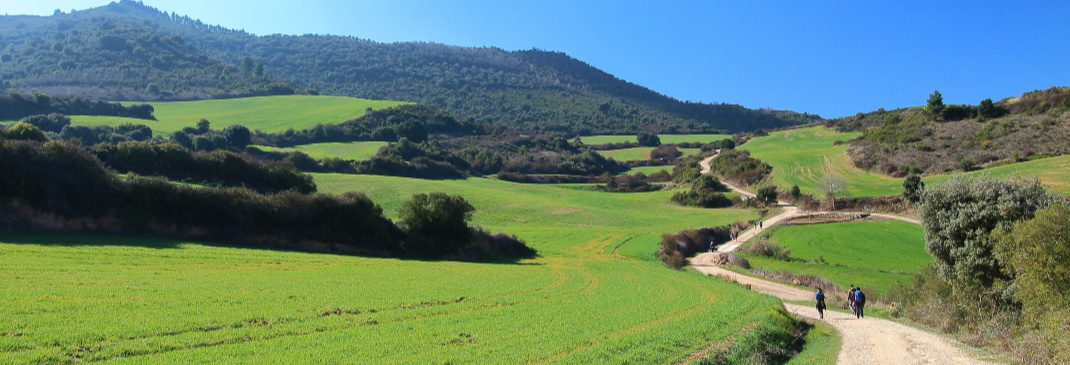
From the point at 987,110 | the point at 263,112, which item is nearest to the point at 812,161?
the point at 987,110

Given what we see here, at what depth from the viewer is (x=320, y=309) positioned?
585 inches

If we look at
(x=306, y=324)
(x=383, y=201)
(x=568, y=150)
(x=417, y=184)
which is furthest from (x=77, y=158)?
(x=568, y=150)

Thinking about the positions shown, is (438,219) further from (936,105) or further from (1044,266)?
(936,105)

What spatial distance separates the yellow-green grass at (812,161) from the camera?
7256 cm

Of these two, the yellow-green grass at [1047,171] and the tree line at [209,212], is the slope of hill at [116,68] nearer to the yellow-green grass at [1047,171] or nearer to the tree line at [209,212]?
the tree line at [209,212]

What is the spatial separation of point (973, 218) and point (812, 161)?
265ft

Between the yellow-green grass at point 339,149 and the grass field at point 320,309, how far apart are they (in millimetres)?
67524

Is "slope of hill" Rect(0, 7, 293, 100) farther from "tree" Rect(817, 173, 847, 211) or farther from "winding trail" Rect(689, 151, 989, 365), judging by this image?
"winding trail" Rect(689, 151, 989, 365)

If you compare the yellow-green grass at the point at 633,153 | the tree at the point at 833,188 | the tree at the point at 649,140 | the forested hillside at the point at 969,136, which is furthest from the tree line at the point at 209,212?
the tree at the point at 649,140

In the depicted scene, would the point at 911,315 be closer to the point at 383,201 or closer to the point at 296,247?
the point at 296,247

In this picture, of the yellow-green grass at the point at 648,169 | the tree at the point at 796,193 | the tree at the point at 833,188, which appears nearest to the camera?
the tree at the point at 833,188

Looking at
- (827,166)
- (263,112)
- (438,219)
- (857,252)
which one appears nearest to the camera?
(438,219)

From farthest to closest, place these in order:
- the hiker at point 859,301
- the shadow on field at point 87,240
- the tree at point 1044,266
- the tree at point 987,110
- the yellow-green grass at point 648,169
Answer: the yellow-green grass at point 648,169 < the tree at point 987,110 < the hiker at point 859,301 < the shadow on field at point 87,240 < the tree at point 1044,266

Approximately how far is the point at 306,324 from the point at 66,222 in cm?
2097
